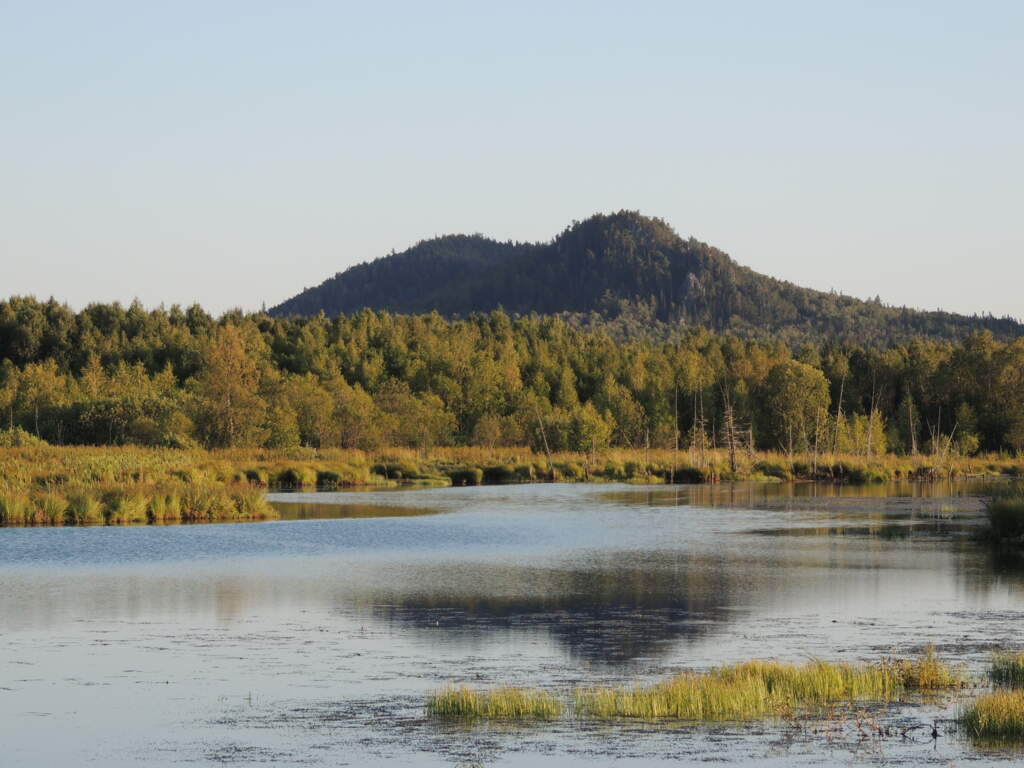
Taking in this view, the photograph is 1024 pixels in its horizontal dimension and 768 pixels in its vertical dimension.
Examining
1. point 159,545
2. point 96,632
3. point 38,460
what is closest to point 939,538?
point 159,545

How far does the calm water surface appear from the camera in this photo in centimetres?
1409

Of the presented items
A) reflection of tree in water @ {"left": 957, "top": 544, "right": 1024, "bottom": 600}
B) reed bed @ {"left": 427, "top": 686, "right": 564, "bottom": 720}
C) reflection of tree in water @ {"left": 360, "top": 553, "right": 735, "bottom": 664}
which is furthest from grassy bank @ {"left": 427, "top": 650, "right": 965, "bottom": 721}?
reflection of tree in water @ {"left": 957, "top": 544, "right": 1024, "bottom": 600}

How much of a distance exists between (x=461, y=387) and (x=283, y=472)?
52710 mm

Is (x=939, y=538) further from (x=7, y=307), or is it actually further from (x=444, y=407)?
(x=7, y=307)

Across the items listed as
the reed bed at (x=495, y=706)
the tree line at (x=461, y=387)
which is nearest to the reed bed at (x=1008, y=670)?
the reed bed at (x=495, y=706)

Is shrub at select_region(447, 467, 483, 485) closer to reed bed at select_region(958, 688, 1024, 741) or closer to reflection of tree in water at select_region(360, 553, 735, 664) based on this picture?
reflection of tree in water at select_region(360, 553, 735, 664)

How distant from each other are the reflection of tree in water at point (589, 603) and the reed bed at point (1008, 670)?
4.74 m

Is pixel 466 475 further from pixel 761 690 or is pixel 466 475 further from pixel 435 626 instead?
pixel 761 690

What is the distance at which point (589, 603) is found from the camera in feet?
82.1

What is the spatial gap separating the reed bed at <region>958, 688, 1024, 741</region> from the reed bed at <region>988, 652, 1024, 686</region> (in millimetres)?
2300

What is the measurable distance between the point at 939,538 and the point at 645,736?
26181 mm

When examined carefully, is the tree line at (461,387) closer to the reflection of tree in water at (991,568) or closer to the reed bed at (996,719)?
the reflection of tree in water at (991,568)

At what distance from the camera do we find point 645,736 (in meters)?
14.2

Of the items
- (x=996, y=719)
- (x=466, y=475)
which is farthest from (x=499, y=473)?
(x=996, y=719)
